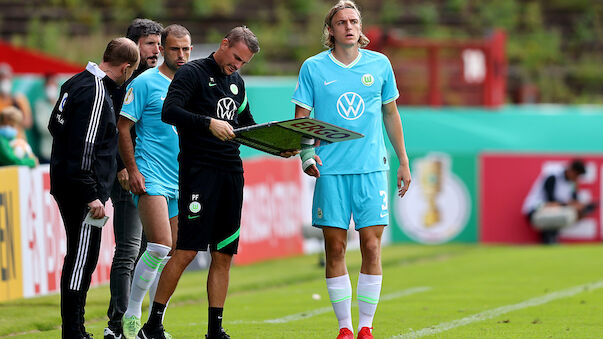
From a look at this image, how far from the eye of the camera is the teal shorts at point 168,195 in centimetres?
759

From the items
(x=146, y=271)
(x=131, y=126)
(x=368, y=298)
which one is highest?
(x=131, y=126)

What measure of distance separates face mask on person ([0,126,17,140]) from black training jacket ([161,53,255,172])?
221 inches

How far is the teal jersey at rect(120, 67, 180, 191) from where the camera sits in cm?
764

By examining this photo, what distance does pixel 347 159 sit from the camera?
7281mm

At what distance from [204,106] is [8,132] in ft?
19.3

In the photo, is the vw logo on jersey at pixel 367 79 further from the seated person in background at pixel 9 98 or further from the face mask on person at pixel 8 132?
the seated person in background at pixel 9 98

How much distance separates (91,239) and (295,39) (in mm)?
19958

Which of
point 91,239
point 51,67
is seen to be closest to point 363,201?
point 91,239

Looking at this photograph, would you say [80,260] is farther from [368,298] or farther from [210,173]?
[368,298]

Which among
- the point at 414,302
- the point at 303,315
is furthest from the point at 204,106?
the point at 414,302

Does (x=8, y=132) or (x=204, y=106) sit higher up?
(x=8, y=132)

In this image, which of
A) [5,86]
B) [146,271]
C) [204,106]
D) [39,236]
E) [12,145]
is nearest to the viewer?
[204,106]

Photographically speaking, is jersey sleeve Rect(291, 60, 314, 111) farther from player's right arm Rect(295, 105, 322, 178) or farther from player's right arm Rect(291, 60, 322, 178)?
player's right arm Rect(295, 105, 322, 178)

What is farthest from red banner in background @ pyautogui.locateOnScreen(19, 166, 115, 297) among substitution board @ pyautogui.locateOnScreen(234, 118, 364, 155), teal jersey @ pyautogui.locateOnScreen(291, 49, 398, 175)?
teal jersey @ pyautogui.locateOnScreen(291, 49, 398, 175)
